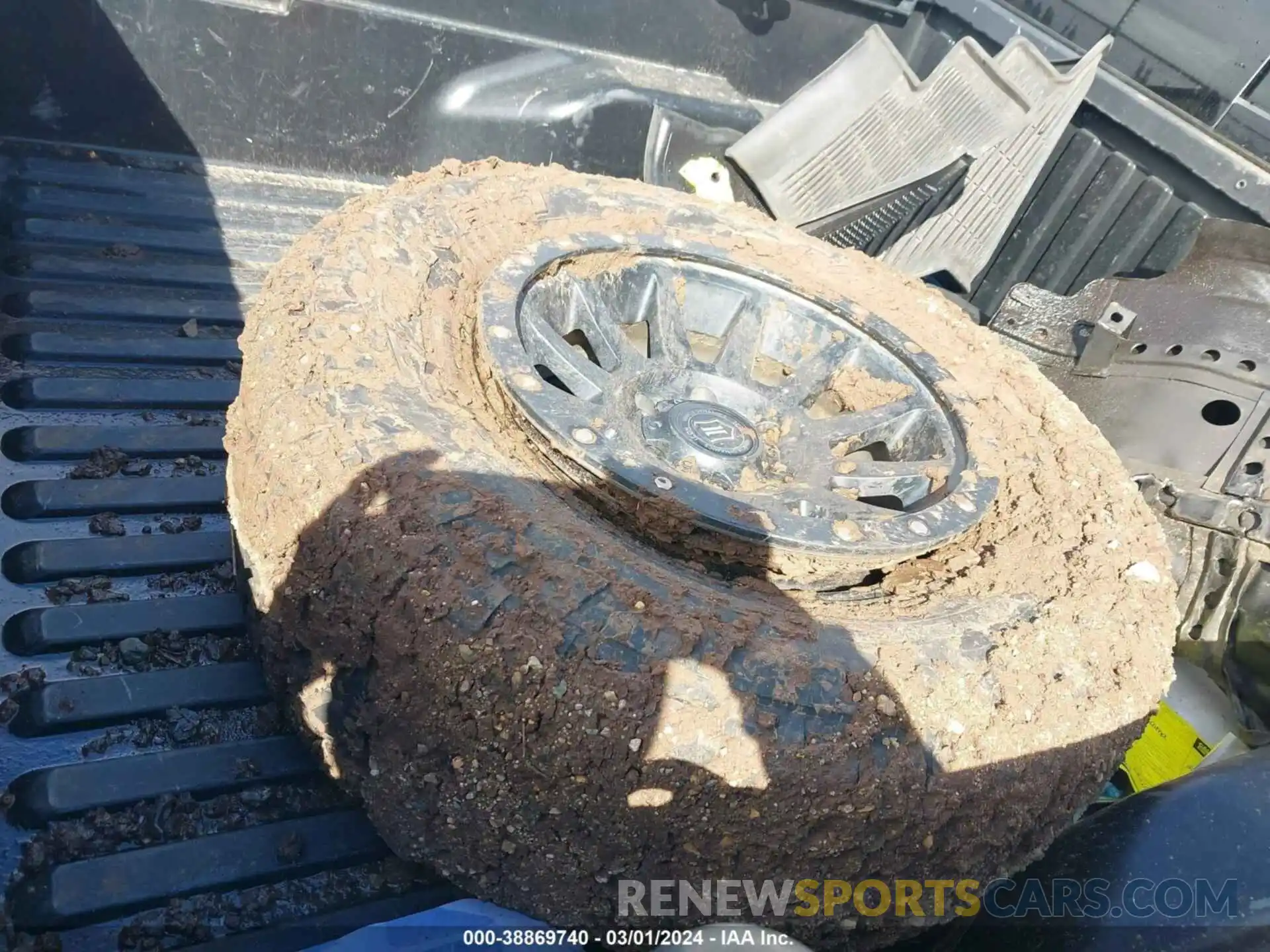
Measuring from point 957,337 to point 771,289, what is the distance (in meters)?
0.41

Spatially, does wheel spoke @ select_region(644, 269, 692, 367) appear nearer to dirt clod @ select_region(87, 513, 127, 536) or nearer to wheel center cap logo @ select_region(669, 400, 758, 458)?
wheel center cap logo @ select_region(669, 400, 758, 458)

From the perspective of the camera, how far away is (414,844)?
1156 millimetres

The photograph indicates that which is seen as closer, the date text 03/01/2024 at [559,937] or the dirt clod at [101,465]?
the date text 03/01/2024 at [559,937]

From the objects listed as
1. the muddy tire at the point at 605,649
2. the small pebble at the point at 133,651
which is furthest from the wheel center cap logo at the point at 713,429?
the small pebble at the point at 133,651

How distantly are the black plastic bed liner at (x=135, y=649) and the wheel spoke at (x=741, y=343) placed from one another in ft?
3.34

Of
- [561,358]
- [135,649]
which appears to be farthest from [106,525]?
[561,358]

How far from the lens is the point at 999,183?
2721mm

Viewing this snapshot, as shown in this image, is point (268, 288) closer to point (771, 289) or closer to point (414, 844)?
point (414, 844)

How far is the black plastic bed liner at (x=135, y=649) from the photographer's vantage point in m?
1.23

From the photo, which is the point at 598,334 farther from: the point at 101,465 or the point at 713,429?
the point at 101,465

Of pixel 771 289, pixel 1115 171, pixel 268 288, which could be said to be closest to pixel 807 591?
pixel 771 289

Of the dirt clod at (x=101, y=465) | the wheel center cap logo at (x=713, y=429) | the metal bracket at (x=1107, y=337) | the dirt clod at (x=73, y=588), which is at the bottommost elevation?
the dirt clod at (x=73, y=588)

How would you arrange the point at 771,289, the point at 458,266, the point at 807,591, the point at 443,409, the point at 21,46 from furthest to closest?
the point at 21,46 → the point at 771,289 → the point at 458,266 → the point at 807,591 → the point at 443,409

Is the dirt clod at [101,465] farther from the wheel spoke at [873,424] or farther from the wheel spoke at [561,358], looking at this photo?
the wheel spoke at [873,424]
